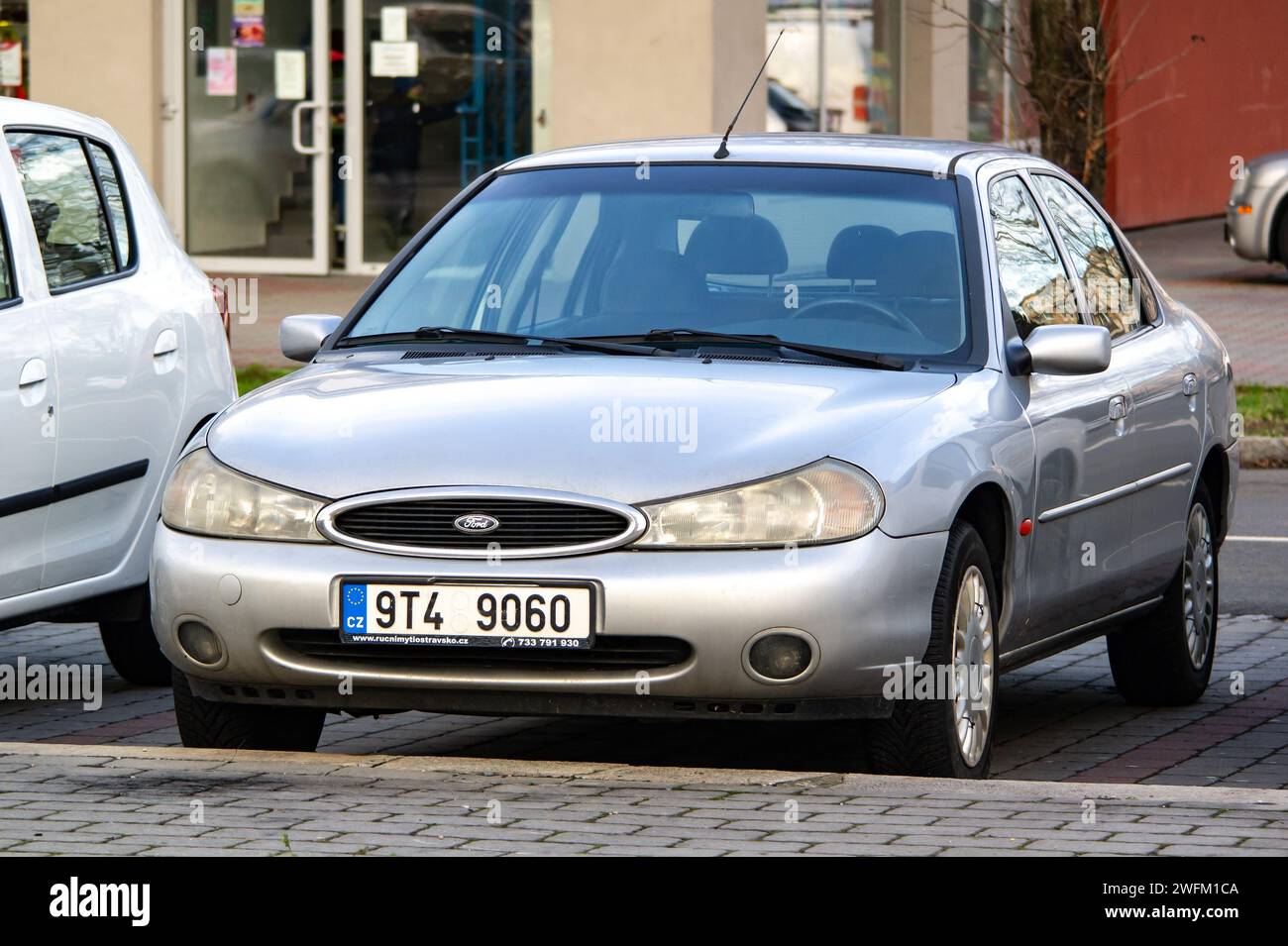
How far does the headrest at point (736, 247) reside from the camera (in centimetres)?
615

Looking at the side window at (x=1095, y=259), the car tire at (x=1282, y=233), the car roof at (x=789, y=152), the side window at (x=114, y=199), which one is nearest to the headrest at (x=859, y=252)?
the car roof at (x=789, y=152)

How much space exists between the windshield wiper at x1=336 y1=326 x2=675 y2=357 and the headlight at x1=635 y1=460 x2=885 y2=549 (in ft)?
2.56

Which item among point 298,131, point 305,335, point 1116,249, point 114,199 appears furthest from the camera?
point 298,131

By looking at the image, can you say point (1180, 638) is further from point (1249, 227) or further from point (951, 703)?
point (1249, 227)

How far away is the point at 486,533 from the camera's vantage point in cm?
517

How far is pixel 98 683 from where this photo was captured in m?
7.85

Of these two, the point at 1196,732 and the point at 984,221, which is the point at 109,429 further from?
the point at 1196,732

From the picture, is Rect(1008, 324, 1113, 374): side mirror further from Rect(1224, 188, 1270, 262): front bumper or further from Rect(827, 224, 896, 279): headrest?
Rect(1224, 188, 1270, 262): front bumper

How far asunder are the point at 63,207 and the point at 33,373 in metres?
0.82

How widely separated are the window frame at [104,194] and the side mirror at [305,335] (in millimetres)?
918

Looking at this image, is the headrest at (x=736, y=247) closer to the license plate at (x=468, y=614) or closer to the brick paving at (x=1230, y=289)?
the license plate at (x=468, y=614)

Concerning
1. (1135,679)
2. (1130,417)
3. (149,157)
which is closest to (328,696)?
(1130,417)

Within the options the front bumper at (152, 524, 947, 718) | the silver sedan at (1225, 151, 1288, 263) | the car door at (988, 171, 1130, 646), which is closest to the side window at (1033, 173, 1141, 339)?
the car door at (988, 171, 1130, 646)

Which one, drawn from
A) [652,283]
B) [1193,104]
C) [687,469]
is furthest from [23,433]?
[1193,104]
